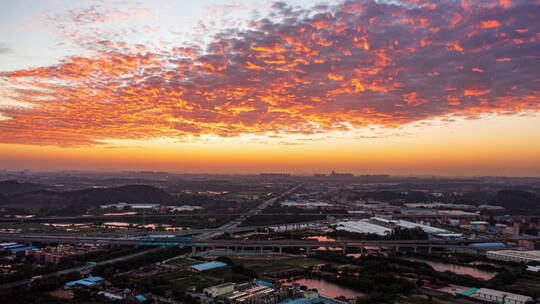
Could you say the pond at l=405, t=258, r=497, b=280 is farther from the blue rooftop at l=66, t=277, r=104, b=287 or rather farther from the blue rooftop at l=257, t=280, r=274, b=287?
the blue rooftop at l=66, t=277, r=104, b=287

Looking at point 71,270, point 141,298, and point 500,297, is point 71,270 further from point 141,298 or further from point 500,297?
point 500,297

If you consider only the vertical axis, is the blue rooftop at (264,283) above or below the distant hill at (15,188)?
below

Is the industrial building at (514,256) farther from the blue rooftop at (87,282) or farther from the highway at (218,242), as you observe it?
the blue rooftop at (87,282)

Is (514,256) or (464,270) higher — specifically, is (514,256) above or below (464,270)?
above

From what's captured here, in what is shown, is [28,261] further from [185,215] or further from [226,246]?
[185,215]

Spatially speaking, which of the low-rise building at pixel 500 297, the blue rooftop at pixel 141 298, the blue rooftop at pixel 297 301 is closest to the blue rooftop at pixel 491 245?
the low-rise building at pixel 500 297

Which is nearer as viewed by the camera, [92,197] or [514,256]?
[514,256]

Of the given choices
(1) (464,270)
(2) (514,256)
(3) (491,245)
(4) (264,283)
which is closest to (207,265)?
(4) (264,283)

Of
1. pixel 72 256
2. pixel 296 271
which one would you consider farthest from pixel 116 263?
pixel 296 271
